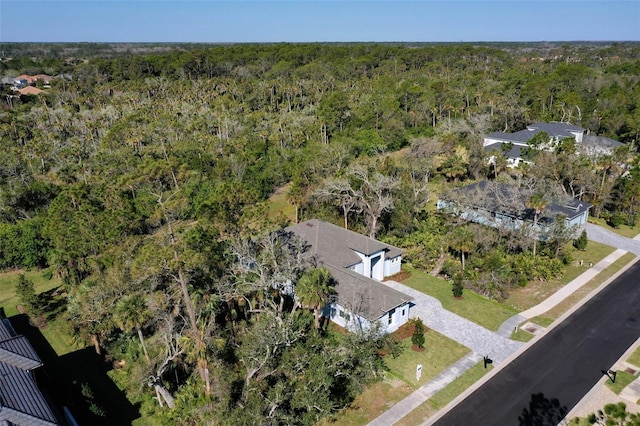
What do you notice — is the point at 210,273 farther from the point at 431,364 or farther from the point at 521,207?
the point at 521,207

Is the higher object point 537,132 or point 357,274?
point 537,132

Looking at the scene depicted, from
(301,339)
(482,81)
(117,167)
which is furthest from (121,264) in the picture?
(482,81)

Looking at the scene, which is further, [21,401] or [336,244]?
[336,244]

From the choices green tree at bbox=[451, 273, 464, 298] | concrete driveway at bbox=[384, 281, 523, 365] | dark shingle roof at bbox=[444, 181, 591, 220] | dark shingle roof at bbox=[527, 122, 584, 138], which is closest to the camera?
concrete driveway at bbox=[384, 281, 523, 365]

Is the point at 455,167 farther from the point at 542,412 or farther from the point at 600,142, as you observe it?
the point at 542,412

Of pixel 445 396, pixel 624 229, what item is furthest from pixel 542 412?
pixel 624 229

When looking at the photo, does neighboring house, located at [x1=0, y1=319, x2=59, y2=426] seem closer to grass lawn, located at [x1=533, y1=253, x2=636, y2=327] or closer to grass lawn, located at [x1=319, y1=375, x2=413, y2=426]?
grass lawn, located at [x1=319, y1=375, x2=413, y2=426]

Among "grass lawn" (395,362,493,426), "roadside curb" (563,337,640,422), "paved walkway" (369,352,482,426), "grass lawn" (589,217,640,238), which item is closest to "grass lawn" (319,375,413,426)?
"paved walkway" (369,352,482,426)
